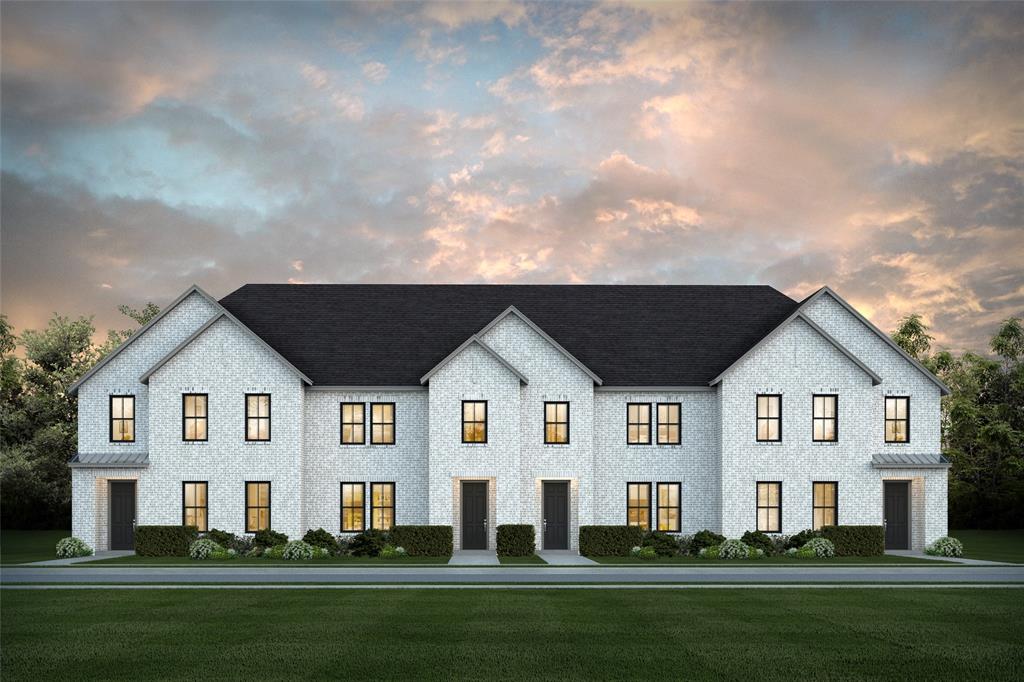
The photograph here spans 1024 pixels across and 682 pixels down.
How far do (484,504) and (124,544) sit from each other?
1417 centimetres

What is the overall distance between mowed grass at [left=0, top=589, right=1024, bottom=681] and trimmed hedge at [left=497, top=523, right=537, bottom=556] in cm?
1030

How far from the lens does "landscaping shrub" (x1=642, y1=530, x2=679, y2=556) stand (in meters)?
32.2

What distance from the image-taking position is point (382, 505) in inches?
1378

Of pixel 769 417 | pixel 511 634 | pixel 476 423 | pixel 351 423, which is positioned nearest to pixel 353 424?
pixel 351 423

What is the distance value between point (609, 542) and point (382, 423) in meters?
9.93

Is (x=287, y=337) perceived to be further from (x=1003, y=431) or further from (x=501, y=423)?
(x=1003, y=431)

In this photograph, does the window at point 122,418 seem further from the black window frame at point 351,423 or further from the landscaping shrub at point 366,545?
the landscaping shrub at point 366,545

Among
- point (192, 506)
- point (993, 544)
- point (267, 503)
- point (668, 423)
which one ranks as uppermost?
point (668, 423)

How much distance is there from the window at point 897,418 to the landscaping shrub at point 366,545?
20.2 meters

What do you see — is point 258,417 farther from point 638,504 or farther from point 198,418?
point 638,504

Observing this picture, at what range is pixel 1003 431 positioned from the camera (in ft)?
172

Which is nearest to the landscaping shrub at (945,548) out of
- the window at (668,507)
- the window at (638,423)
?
the window at (668,507)

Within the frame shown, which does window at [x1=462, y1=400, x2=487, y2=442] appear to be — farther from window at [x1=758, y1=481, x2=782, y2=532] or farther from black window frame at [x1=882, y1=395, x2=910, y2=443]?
black window frame at [x1=882, y1=395, x2=910, y2=443]

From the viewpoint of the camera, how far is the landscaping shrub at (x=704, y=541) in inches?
1283
